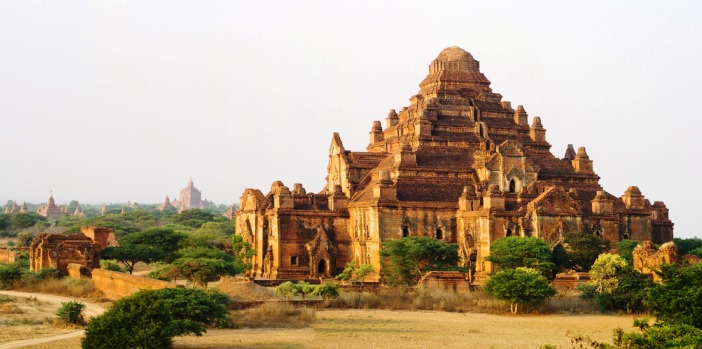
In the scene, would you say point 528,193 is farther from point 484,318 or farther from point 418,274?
point 484,318

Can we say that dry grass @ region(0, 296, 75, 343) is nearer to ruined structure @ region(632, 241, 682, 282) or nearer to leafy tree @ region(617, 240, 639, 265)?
ruined structure @ region(632, 241, 682, 282)

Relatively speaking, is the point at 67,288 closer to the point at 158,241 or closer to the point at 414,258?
the point at 158,241

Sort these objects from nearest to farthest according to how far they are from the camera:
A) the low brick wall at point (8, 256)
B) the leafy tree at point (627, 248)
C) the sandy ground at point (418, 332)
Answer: the sandy ground at point (418, 332) → the leafy tree at point (627, 248) → the low brick wall at point (8, 256)

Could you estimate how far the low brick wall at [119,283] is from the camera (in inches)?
1641

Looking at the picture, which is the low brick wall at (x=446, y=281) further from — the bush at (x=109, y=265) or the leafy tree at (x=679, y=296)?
the bush at (x=109, y=265)

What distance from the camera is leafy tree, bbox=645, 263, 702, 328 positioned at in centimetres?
3195

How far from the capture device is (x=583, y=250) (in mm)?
51375

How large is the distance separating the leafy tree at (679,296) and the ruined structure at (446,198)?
1664 cm

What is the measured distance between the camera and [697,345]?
2362 cm

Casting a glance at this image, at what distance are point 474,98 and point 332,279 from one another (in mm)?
16584

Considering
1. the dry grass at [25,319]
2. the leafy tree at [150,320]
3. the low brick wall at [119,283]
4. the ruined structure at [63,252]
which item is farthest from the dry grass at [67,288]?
Answer: the leafy tree at [150,320]

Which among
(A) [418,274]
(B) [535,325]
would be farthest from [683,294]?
(A) [418,274]

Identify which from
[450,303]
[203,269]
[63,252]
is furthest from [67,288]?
[450,303]

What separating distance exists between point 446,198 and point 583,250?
27.3 ft
